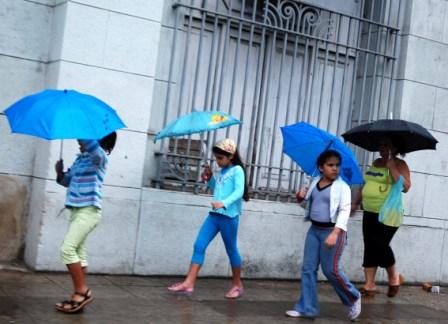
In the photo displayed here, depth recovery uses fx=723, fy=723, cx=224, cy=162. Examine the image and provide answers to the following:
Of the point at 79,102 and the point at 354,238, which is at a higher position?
the point at 79,102

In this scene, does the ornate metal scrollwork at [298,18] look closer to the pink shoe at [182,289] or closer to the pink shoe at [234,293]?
the pink shoe at [234,293]

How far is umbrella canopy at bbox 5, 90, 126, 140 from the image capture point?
5.26m

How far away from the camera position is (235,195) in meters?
6.70

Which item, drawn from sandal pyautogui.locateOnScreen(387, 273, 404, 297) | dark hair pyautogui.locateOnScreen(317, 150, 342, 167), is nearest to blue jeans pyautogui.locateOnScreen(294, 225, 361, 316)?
dark hair pyautogui.locateOnScreen(317, 150, 342, 167)

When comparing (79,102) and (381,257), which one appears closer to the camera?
(79,102)

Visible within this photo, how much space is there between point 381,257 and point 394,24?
3.33 meters

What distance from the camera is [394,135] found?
7.58m

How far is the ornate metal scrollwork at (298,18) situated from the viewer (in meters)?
8.66

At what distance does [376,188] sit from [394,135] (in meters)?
0.64

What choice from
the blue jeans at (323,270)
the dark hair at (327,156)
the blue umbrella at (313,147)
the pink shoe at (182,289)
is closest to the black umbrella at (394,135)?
the blue umbrella at (313,147)

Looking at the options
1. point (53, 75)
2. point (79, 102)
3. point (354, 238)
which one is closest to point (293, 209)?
point (354, 238)

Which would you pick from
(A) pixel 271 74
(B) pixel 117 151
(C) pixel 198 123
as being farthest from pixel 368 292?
(B) pixel 117 151

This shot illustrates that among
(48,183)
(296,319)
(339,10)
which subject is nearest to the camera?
(296,319)

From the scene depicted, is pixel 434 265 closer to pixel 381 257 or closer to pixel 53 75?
pixel 381 257
